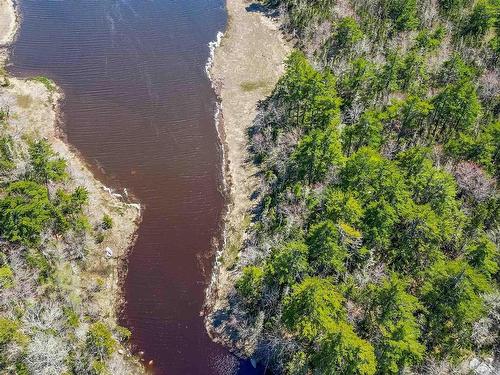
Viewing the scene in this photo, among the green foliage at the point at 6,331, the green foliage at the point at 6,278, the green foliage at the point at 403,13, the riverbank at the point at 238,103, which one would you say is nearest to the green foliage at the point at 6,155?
the green foliage at the point at 6,278

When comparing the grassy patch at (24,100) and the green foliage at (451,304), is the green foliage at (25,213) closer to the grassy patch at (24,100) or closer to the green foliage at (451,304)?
the grassy patch at (24,100)

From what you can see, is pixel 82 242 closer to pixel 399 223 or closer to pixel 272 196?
pixel 272 196

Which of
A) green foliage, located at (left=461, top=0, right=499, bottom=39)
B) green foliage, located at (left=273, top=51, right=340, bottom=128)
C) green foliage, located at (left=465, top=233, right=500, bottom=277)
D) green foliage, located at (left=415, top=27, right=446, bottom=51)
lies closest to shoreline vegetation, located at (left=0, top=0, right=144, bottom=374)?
green foliage, located at (left=273, top=51, right=340, bottom=128)

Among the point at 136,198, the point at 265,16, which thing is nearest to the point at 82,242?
the point at 136,198

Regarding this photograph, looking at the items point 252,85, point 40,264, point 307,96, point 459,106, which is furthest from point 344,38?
point 40,264

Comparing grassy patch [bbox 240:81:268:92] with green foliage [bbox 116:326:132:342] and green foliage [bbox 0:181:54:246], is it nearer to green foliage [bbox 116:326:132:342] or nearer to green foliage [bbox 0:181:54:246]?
green foliage [bbox 0:181:54:246]

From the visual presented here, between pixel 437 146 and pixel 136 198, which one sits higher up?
pixel 437 146

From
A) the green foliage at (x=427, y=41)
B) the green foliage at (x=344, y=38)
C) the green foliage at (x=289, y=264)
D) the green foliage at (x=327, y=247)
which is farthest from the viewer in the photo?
the green foliage at (x=344, y=38)

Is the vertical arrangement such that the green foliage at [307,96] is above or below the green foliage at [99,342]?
above
